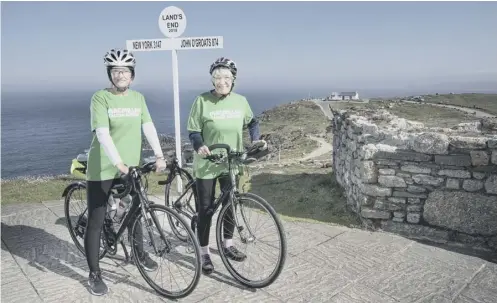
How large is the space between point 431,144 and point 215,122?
3.44 metres

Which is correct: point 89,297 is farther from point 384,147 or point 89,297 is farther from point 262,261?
point 384,147

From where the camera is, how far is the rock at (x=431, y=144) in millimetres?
5121

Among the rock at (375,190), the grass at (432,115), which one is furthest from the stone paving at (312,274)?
the grass at (432,115)

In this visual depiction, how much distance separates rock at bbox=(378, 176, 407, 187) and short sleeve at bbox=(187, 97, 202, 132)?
330 cm

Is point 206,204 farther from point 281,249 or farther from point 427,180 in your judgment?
point 427,180

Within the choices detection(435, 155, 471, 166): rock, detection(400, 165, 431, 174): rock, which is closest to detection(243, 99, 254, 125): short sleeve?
detection(400, 165, 431, 174): rock

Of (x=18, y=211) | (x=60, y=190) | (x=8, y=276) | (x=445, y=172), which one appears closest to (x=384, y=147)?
(x=445, y=172)

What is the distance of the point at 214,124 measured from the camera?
12.4 feet

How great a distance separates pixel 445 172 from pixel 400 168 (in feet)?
2.05

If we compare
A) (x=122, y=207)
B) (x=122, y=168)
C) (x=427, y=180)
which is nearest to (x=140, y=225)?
(x=122, y=207)

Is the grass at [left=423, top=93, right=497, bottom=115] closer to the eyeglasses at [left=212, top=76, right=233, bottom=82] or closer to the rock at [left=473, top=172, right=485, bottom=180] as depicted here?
the rock at [left=473, top=172, right=485, bottom=180]

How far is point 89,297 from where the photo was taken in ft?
11.9

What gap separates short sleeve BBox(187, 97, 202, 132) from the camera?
3773 mm

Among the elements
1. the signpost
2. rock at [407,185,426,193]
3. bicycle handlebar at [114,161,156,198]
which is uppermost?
the signpost
